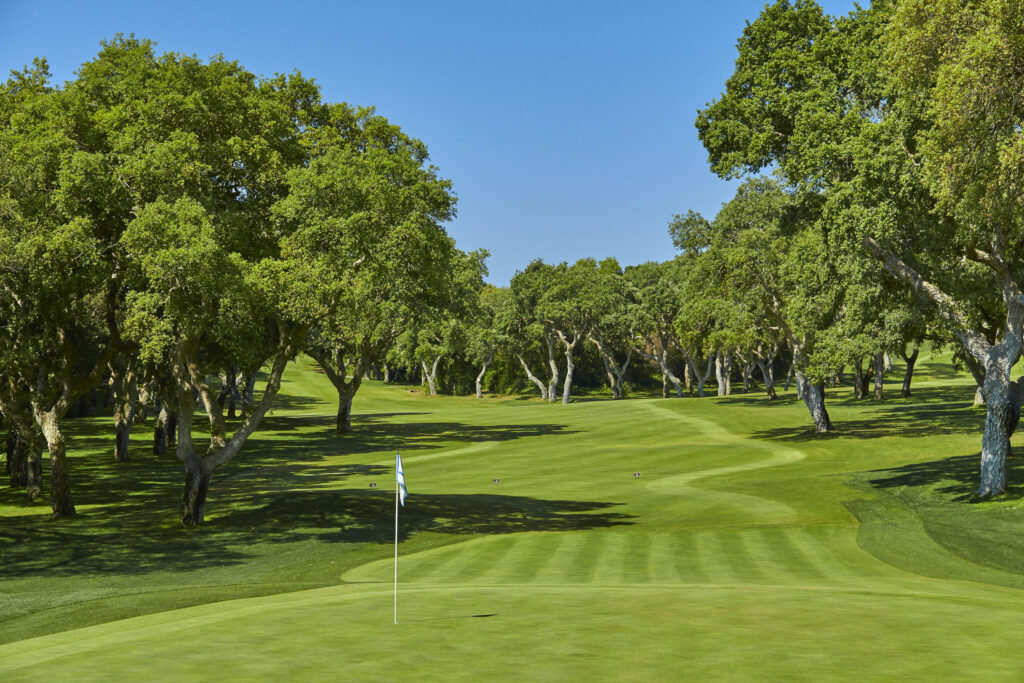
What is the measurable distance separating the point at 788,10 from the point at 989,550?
20.6 metres

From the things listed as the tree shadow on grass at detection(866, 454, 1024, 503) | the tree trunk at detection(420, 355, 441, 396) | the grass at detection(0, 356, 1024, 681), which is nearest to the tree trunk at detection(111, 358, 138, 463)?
the grass at detection(0, 356, 1024, 681)

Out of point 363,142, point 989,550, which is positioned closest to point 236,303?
point 989,550

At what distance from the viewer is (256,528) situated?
27.2 meters

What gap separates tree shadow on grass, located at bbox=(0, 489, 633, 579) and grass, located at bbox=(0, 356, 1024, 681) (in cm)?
14

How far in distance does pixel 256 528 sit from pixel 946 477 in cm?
2608

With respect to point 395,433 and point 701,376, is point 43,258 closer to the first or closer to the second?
point 395,433

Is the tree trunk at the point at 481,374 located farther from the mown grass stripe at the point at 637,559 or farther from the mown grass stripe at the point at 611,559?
the mown grass stripe at the point at 637,559

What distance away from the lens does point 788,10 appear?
105ft

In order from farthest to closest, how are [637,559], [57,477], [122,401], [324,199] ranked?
[122,401]
[57,477]
[324,199]
[637,559]

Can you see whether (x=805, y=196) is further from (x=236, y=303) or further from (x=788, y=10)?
(x=236, y=303)

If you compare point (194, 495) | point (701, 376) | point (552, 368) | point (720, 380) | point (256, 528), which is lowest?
point (256, 528)

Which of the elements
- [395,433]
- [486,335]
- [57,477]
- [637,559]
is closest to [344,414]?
A: [395,433]

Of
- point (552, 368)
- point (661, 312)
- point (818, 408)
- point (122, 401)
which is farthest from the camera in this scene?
point (552, 368)

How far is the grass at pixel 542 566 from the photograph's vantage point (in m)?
9.33
